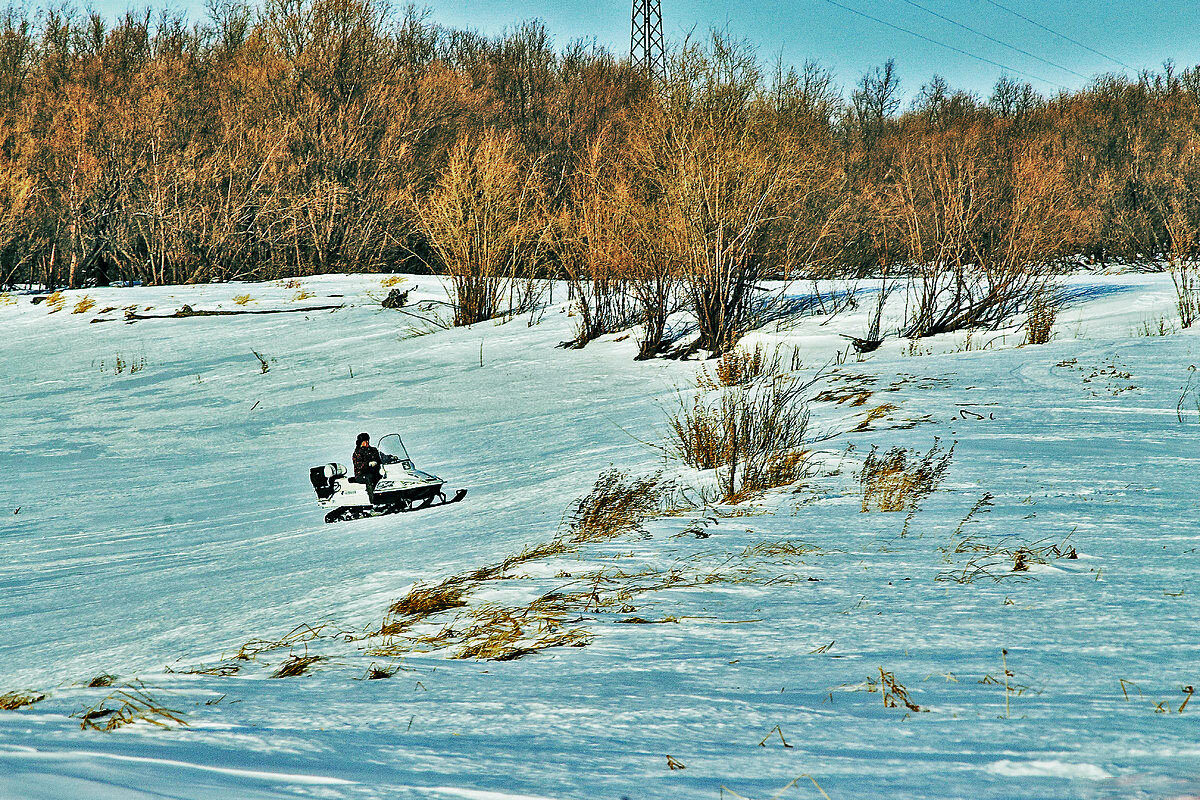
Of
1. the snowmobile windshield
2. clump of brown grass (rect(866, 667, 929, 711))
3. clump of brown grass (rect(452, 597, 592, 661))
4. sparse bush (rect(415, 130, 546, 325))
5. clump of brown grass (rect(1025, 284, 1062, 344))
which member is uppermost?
sparse bush (rect(415, 130, 546, 325))

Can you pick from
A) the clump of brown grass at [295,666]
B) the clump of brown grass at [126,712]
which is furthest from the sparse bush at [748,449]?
the clump of brown grass at [126,712]

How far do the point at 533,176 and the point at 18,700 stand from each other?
52.6 feet

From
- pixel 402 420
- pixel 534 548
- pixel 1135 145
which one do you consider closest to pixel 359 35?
pixel 402 420

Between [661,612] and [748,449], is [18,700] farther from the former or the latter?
[748,449]

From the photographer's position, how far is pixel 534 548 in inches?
163

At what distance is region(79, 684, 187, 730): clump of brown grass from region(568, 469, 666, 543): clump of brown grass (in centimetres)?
219

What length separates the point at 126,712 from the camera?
6.59ft

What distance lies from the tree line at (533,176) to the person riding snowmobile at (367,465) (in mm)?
6923

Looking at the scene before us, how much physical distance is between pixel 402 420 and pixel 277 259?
1628cm

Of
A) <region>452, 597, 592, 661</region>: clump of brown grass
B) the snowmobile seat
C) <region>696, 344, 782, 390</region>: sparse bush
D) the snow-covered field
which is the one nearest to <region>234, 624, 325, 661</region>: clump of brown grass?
the snow-covered field

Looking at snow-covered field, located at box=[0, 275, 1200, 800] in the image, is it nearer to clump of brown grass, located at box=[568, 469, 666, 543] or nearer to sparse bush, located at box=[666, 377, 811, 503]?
clump of brown grass, located at box=[568, 469, 666, 543]

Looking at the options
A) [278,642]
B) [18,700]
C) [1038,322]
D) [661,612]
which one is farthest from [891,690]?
[1038,322]

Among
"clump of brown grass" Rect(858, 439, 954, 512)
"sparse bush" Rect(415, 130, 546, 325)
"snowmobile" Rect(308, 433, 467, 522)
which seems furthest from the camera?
"sparse bush" Rect(415, 130, 546, 325)

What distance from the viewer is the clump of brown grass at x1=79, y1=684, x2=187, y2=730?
6.22 feet
